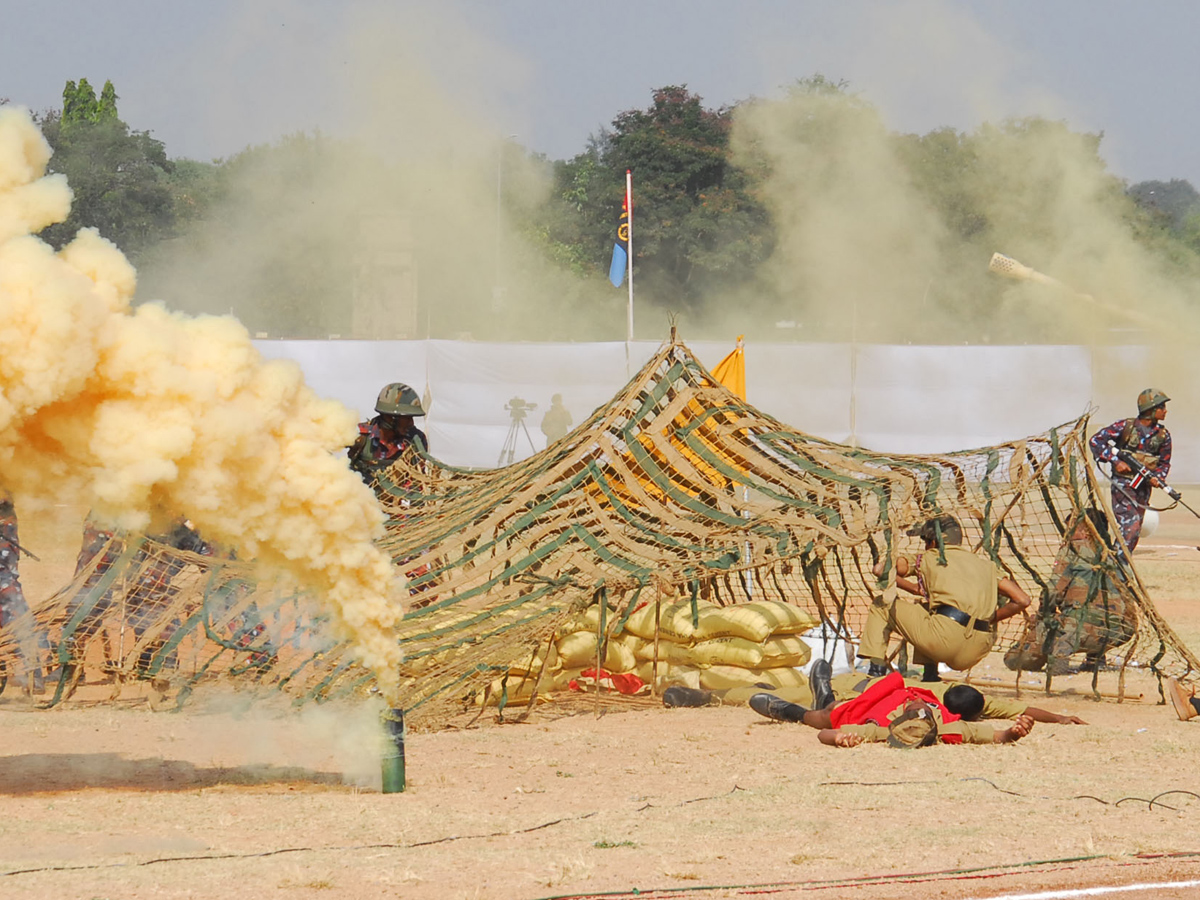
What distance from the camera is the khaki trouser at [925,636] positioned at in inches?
337

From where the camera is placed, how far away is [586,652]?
8.95 metres

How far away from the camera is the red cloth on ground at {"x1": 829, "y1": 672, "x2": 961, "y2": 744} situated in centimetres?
788

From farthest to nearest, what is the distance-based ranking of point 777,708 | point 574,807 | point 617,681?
point 617,681 < point 777,708 < point 574,807

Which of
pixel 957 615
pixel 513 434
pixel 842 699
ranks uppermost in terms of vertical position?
pixel 513 434

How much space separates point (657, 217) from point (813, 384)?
25.0m

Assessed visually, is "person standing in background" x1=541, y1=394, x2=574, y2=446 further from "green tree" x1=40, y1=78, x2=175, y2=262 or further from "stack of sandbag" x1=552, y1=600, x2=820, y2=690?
"green tree" x1=40, y1=78, x2=175, y2=262

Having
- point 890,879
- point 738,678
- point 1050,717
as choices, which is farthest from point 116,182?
point 890,879

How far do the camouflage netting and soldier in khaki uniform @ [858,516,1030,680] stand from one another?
0.60 feet

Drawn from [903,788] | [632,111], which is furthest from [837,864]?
[632,111]

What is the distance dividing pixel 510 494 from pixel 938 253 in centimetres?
3297

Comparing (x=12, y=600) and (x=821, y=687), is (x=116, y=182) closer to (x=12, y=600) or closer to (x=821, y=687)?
(x=12, y=600)

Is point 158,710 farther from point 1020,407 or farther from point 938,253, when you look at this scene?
point 938,253

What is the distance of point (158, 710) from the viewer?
856 cm

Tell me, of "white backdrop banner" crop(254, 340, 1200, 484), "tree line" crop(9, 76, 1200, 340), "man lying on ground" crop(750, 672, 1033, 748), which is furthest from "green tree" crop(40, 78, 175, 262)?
"man lying on ground" crop(750, 672, 1033, 748)
